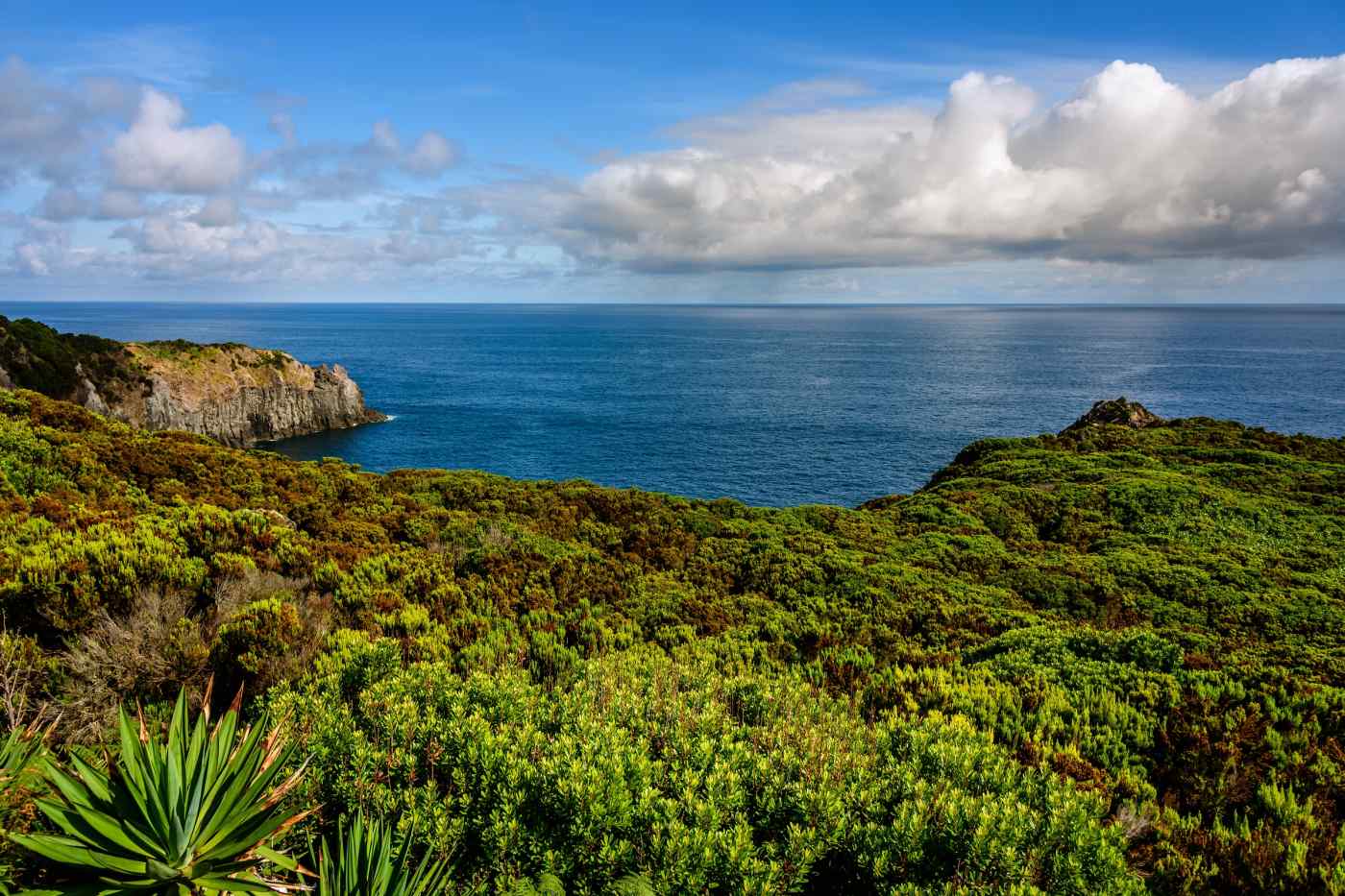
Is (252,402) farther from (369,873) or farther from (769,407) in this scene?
(369,873)

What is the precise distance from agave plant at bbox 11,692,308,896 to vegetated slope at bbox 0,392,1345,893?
0.98 m

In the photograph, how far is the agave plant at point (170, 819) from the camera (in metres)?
4.05

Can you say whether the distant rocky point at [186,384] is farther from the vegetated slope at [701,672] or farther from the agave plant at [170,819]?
the agave plant at [170,819]

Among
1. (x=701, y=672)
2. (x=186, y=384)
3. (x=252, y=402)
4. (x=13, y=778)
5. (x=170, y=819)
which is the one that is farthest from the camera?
(x=252, y=402)

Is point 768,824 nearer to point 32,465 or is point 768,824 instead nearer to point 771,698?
point 771,698

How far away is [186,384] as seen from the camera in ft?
236

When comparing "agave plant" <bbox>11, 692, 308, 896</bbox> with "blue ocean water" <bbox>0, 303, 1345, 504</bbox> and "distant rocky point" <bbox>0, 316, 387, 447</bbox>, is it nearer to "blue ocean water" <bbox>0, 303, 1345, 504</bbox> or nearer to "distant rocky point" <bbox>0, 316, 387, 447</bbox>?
"blue ocean water" <bbox>0, 303, 1345, 504</bbox>

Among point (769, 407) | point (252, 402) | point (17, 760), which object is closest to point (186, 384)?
point (252, 402)

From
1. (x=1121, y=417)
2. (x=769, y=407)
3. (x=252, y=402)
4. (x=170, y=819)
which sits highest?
(x=170, y=819)

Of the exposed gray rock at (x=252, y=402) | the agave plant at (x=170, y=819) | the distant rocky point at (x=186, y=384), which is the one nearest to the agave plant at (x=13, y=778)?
the agave plant at (x=170, y=819)

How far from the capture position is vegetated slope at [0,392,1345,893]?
5.32 meters

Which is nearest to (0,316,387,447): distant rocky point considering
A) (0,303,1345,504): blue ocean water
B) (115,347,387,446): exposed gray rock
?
(115,347,387,446): exposed gray rock

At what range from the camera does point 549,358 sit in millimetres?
171375

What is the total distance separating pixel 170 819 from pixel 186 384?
84154 mm
